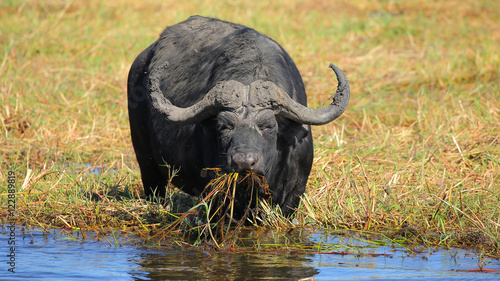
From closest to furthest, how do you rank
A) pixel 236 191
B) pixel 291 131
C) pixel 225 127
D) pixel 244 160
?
pixel 244 160
pixel 225 127
pixel 236 191
pixel 291 131

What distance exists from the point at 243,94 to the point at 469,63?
279 inches

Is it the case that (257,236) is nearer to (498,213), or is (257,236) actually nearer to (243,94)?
(243,94)

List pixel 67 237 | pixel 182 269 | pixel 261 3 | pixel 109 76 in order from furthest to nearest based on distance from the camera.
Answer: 1. pixel 261 3
2. pixel 109 76
3. pixel 67 237
4. pixel 182 269

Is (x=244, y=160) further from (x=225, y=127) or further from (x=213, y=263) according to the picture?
(x=213, y=263)

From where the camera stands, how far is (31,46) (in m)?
12.3

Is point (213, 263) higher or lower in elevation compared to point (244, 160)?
lower

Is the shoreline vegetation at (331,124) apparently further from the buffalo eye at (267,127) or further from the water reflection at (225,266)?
the water reflection at (225,266)

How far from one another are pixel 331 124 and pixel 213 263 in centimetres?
436

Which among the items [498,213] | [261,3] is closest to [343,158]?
[498,213]

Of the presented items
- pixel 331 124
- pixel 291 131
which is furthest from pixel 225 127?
pixel 331 124

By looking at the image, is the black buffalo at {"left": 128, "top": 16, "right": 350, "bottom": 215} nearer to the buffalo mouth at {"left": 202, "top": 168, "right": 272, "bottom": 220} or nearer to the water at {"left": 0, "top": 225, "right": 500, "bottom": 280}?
the buffalo mouth at {"left": 202, "top": 168, "right": 272, "bottom": 220}

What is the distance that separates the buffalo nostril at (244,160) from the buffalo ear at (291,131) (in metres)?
0.69

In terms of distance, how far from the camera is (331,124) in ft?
29.4

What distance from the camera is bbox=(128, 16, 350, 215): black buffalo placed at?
5.21 m
